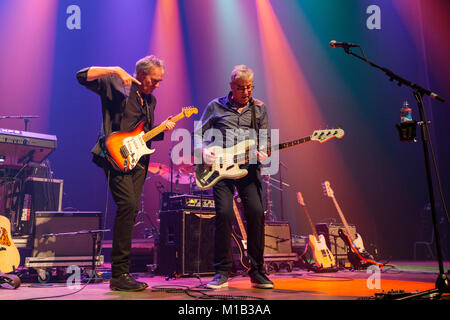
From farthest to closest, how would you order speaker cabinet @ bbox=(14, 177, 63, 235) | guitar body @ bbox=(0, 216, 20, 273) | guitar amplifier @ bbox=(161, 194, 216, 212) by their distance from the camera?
1. speaker cabinet @ bbox=(14, 177, 63, 235)
2. guitar amplifier @ bbox=(161, 194, 216, 212)
3. guitar body @ bbox=(0, 216, 20, 273)

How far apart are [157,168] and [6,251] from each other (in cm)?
345

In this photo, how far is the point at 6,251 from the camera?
163 inches

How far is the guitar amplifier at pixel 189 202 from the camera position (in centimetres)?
506

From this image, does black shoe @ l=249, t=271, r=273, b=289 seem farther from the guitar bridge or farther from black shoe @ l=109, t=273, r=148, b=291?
the guitar bridge

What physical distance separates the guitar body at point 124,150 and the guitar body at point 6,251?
74.7 inches

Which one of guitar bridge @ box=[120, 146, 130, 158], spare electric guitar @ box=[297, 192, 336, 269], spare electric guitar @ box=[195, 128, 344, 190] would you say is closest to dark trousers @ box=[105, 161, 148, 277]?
guitar bridge @ box=[120, 146, 130, 158]

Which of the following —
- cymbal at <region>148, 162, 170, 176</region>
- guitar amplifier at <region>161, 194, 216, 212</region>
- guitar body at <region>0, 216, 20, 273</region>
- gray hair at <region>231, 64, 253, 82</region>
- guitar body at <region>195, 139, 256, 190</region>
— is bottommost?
guitar body at <region>0, 216, 20, 273</region>

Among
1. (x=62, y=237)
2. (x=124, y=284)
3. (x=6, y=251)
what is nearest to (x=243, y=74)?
(x=124, y=284)

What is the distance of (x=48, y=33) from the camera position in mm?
8203

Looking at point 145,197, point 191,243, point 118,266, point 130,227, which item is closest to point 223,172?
point 130,227

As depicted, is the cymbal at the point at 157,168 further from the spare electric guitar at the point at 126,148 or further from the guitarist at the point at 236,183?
the spare electric guitar at the point at 126,148

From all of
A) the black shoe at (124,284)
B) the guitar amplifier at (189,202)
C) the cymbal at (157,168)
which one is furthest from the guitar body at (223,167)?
the cymbal at (157,168)

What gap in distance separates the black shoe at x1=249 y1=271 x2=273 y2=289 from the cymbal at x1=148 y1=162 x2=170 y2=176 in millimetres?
4255

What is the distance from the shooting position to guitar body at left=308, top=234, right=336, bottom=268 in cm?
561
